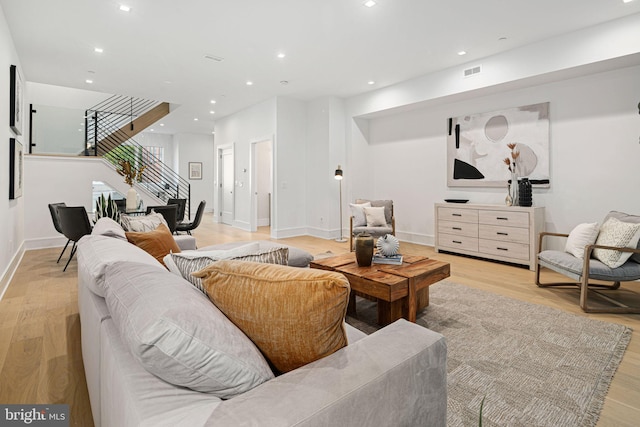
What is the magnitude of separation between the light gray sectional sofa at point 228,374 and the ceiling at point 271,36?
3350mm

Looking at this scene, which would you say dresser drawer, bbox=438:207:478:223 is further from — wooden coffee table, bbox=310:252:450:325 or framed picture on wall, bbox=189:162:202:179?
framed picture on wall, bbox=189:162:202:179

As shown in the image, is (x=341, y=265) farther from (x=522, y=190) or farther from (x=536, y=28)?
(x=536, y=28)

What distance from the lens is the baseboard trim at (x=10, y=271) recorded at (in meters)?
3.42

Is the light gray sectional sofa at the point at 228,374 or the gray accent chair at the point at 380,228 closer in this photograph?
the light gray sectional sofa at the point at 228,374

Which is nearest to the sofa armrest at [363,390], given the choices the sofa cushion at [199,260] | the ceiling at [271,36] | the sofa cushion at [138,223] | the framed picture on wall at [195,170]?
the sofa cushion at [199,260]

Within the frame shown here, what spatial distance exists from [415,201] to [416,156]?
832mm

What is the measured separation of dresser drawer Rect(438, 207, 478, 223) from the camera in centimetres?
497

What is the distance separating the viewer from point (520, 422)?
5.19 feet

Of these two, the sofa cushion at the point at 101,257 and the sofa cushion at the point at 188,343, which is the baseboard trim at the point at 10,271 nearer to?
Result: the sofa cushion at the point at 101,257

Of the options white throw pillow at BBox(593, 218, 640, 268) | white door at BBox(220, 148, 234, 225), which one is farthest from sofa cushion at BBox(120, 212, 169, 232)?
white door at BBox(220, 148, 234, 225)

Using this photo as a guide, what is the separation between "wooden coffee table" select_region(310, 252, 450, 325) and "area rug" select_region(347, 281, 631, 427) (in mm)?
186

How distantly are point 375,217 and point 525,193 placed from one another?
2.12m

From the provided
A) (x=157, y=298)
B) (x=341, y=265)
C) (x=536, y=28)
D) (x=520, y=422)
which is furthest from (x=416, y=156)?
(x=157, y=298)

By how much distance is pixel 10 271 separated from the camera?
13.0ft
